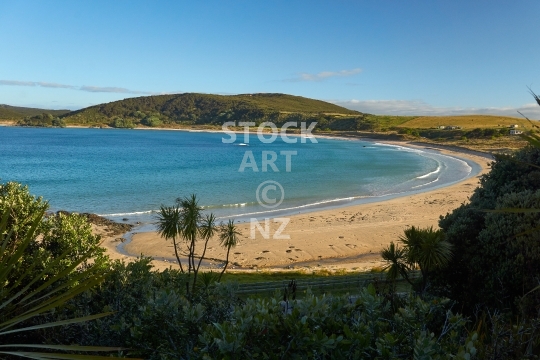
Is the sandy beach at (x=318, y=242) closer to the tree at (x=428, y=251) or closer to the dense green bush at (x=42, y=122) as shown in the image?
the tree at (x=428, y=251)

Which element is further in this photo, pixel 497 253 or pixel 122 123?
pixel 122 123

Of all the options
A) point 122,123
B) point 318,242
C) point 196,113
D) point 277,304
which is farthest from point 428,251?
point 196,113

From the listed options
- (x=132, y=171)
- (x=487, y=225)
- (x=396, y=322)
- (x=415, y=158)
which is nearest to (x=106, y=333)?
(x=396, y=322)

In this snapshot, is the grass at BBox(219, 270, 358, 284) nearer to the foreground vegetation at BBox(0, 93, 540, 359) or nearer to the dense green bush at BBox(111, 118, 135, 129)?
the foreground vegetation at BBox(0, 93, 540, 359)

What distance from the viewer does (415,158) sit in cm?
7419

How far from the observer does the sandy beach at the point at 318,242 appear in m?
20.3

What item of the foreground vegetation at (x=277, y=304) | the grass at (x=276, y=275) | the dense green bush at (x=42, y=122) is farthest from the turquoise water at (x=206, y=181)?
the dense green bush at (x=42, y=122)

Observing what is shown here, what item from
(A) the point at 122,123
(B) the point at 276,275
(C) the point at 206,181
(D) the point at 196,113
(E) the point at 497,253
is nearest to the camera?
(E) the point at 497,253

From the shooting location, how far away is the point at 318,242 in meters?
23.3

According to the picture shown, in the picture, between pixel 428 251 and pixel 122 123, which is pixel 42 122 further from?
pixel 428 251

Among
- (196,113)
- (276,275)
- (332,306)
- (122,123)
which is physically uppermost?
(196,113)

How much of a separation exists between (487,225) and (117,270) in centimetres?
695

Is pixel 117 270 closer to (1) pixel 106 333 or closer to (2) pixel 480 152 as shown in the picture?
(1) pixel 106 333

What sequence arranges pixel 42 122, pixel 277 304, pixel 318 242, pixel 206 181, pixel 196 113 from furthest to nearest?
pixel 196 113
pixel 42 122
pixel 206 181
pixel 318 242
pixel 277 304
